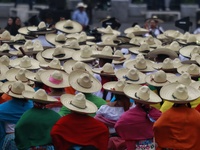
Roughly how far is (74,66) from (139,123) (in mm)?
2923

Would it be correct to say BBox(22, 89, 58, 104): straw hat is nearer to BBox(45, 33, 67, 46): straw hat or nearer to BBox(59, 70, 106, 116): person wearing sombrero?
BBox(59, 70, 106, 116): person wearing sombrero

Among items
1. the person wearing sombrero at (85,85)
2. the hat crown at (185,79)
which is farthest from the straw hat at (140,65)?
the person wearing sombrero at (85,85)

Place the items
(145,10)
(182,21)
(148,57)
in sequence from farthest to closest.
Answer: (145,10), (182,21), (148,57)

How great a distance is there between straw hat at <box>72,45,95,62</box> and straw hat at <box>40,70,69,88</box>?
2952 millimetres

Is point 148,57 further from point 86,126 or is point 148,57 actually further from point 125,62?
point 86,126

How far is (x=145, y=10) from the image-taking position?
132ft

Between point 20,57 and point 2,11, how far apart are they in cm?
2342

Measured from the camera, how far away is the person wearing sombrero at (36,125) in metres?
11.8

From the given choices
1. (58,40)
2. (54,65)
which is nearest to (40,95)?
(54,65)

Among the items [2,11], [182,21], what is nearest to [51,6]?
[2,11]

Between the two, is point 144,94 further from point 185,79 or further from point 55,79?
point 55,79

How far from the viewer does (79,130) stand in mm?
11578

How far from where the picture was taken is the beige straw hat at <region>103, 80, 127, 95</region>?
12.7m

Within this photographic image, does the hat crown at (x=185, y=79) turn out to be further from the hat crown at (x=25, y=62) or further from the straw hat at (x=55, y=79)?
the hat crown at (x=25, y=62)
